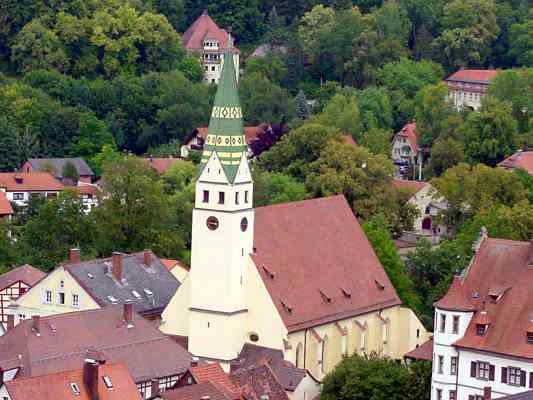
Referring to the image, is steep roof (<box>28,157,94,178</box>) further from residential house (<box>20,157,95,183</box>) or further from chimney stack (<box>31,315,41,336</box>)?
chimney stack (<box>31,315,41,336</box>)

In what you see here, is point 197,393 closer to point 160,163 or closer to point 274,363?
point 274,363

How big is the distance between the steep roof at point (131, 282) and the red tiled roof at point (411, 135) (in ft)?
144

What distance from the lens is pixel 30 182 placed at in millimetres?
126062

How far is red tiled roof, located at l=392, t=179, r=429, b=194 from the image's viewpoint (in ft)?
390

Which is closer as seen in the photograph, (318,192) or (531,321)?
(531,321)

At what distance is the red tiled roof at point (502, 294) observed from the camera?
79.1 m

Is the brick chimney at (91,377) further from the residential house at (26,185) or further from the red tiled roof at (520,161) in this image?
the red tiled roof at (520,161)

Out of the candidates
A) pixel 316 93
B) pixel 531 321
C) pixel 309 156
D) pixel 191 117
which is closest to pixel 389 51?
pixel 316 93

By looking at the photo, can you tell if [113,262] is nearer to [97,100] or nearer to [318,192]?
[318,192]

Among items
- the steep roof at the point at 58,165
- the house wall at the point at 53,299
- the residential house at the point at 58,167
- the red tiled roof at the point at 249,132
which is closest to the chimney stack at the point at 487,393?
the house wall at the point at 53,299

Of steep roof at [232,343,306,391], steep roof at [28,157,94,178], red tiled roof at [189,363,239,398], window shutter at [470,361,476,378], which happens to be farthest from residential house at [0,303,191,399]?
steep roof at [28,157,94,178]

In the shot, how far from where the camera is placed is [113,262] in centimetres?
9194

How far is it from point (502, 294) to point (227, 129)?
12.9 m

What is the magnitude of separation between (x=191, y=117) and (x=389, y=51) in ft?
58.3
